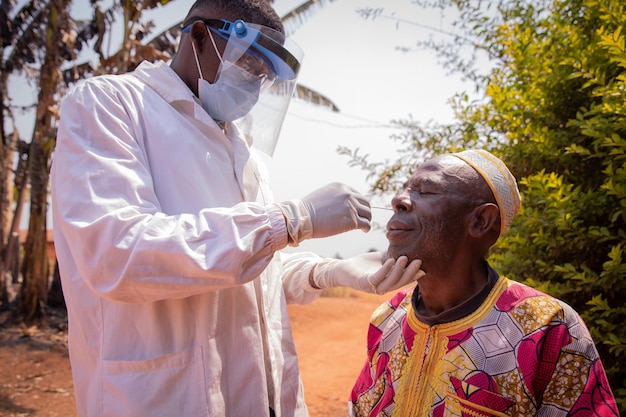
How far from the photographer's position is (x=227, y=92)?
2361mm

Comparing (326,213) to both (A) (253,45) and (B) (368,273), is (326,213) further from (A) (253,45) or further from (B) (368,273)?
(A) (253,45)

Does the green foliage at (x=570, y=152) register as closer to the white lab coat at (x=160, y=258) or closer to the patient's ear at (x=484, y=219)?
the patient's ear at (x=484, y=219)

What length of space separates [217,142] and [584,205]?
2.14 metres

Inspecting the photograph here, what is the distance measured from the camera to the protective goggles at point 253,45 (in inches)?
90.1

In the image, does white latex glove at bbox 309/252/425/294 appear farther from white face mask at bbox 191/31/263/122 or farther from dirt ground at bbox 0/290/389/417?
dirt ground at bbox 0/290/389/417

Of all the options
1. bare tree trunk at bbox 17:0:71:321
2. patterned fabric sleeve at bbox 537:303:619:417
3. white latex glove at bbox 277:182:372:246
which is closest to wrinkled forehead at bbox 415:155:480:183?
white latex glove at bbox 277:182:372:246

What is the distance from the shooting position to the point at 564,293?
2.84 meters

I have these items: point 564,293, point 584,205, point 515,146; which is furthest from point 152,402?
point 515,146

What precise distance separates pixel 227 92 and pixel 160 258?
3.27 ft

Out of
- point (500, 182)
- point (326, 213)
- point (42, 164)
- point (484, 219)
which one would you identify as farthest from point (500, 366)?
point (42, 164)

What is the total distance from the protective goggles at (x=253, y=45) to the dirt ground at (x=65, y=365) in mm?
4776

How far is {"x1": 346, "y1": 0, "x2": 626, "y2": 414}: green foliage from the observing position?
265 cm

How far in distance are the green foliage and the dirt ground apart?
12.5ft

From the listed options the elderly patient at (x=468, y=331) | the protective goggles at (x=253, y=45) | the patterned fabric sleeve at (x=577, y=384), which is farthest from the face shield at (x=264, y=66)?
the patterned fabric sleeve at (x=577, y=384)
